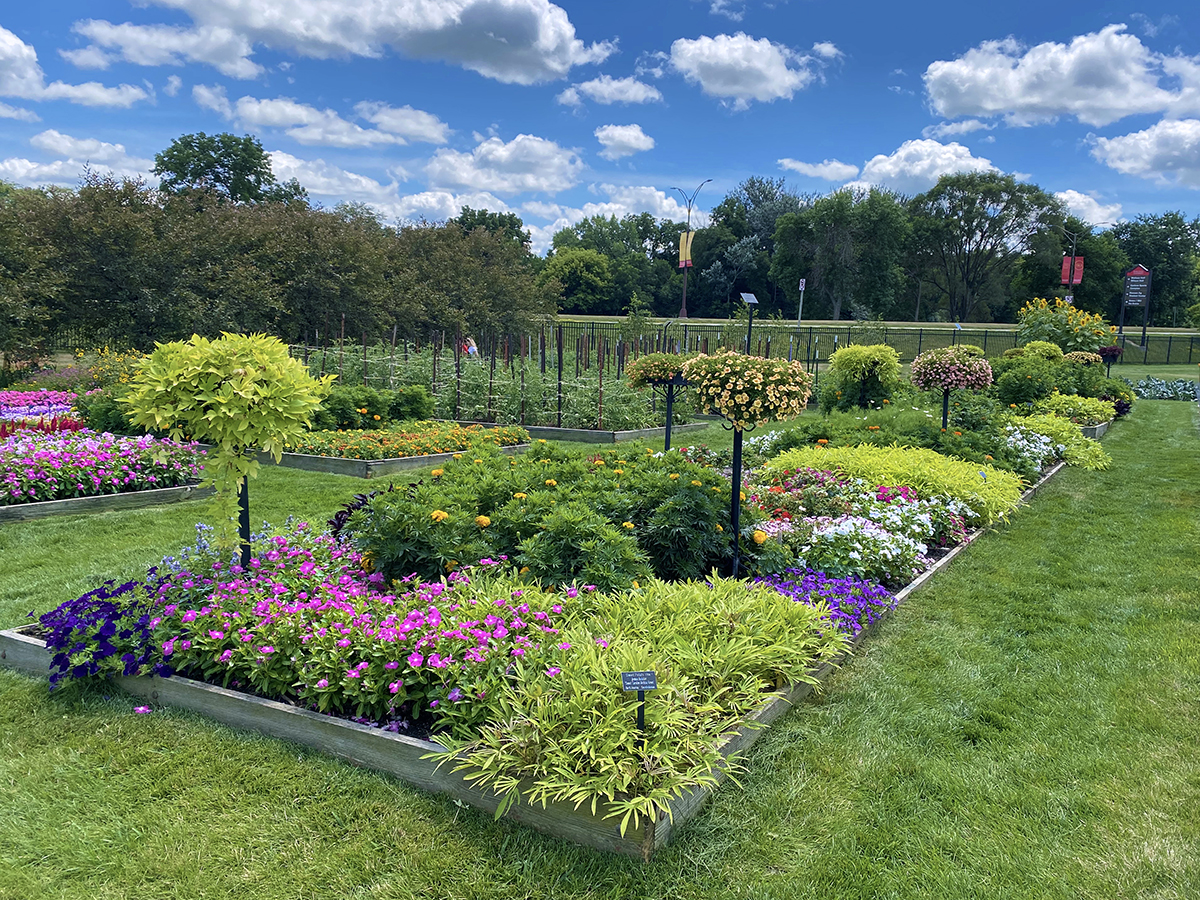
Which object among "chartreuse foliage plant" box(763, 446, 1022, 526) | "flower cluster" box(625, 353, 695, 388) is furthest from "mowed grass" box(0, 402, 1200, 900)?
"flower cluster" box(625, 353, 695, 388)

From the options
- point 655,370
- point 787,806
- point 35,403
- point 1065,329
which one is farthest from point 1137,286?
point 35,403

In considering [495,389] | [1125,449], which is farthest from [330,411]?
[1125,449]

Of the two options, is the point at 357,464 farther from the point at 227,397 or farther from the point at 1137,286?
the point at 1137,286

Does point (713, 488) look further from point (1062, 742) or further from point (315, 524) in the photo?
point (315, 524)

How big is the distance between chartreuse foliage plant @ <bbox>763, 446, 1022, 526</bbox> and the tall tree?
53264 millimetres

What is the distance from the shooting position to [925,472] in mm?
6551

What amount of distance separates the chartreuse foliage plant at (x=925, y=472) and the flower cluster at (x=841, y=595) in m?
2.14

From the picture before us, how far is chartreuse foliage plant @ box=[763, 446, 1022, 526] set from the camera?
6469mm

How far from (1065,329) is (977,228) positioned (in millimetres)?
42004

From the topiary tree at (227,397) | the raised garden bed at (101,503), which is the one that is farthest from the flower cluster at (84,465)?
the topiary tree at (227,397)

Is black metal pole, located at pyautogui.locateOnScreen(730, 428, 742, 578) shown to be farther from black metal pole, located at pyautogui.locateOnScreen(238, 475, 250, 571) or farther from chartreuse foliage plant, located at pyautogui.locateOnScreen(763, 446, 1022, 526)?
black metal pole, located at pyautogui.locateOnScreen(238, 475, 250, 571)

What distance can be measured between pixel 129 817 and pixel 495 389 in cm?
1015

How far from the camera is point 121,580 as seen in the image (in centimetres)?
475

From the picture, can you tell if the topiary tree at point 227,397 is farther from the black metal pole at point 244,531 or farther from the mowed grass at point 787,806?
the mowed grass at point 787,806
